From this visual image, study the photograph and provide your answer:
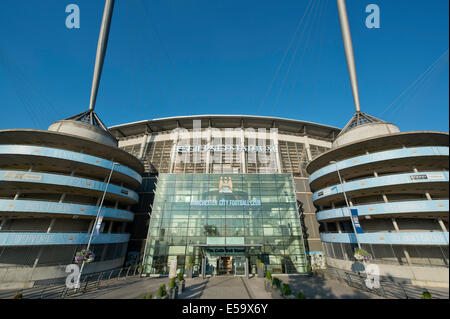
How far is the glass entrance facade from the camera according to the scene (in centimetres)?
2448

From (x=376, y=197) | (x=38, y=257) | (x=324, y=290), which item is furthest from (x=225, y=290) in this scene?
(x=376, y=197)

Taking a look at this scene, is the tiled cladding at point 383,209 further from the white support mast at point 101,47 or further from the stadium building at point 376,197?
the white support mast at point 101,47

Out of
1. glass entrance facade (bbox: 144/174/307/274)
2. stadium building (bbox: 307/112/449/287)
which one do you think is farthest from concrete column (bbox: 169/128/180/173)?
stadium building (bbox: 307/112/449/287)

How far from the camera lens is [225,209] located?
2680 cm

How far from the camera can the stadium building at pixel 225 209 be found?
2452 centimetres

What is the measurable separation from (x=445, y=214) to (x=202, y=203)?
25696mm

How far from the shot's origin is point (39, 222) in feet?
76.9

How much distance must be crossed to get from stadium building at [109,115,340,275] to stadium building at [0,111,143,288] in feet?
25.0

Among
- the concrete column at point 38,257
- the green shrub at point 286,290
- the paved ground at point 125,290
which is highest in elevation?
the concrete column at point 38,257

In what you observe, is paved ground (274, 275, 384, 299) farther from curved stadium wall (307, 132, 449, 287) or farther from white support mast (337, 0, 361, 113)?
white support mast (337, 0, 361, 113)

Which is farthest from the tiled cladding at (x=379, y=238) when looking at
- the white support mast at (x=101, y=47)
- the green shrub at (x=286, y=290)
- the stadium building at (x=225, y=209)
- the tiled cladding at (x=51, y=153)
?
the white support mast at (x=101, y=47)

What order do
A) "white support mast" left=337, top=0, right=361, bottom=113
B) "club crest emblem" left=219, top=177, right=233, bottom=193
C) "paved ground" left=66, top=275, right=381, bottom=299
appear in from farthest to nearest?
"club crest emblem" left=219, top=177, right=233, bottom=193 < "white support mast" left=337, top=0, right=361, bottom=113 < "paved ground" left=66, top=275, right=381, bottom=299

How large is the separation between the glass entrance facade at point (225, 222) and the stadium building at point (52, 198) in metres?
8.10

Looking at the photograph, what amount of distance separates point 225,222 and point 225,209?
76.1 inches
